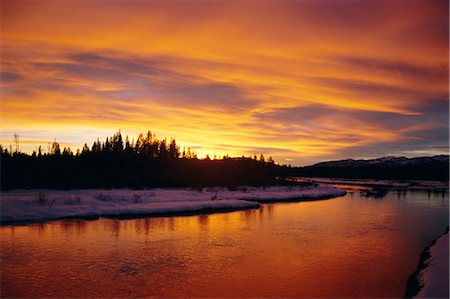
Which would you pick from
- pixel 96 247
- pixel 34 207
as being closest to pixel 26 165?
pixel 34 207

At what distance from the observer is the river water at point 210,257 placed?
10.9m

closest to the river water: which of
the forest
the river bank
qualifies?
the river bank

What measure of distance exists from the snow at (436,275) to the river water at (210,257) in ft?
2.13

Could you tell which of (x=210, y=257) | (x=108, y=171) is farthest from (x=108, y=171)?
(x=210, y=257)

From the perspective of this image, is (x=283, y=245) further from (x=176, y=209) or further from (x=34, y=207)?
(x=34, y=207)

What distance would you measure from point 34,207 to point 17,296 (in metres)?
14.7

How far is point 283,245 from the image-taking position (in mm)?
16469

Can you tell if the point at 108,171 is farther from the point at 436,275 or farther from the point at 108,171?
the point at 436,275

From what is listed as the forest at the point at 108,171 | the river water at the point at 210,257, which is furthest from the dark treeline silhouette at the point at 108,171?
the river water at the point at 210,257

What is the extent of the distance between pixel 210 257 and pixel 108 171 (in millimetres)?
33643

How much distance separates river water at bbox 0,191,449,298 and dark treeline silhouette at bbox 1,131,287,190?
16.3 m

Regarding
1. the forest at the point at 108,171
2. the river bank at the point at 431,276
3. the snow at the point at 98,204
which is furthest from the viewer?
the forest at the point at 108,171

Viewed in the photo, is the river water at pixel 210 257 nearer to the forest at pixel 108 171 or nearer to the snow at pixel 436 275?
the snow at pixel 436 275

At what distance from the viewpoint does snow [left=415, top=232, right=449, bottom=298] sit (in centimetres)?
978
